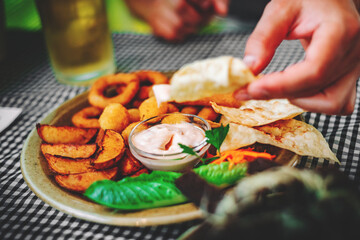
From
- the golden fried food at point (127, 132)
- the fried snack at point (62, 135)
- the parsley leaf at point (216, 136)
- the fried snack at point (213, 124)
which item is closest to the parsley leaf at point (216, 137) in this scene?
the parsley leaf at point (216, 136)

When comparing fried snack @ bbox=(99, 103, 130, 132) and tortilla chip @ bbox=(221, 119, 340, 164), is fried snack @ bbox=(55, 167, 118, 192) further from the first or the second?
tortilla chip @ bbox=(221, 119, 340, 164)

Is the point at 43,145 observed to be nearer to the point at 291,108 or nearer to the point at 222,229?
the point at 222,229

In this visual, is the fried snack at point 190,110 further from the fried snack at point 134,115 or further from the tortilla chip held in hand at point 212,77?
the tortilla chip held in hand at point 212,77

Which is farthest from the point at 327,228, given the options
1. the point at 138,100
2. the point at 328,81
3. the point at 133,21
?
the point at 133,21

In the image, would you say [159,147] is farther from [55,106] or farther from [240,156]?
[55,106]

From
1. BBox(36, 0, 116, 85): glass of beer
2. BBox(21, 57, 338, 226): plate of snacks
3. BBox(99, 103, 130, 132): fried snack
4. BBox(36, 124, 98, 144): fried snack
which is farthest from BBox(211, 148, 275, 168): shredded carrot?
BBox(36, 0, 116, 85): glass of beer

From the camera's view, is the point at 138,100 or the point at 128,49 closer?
the point at 138,100

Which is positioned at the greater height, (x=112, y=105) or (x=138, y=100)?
(x=112, y=105)
